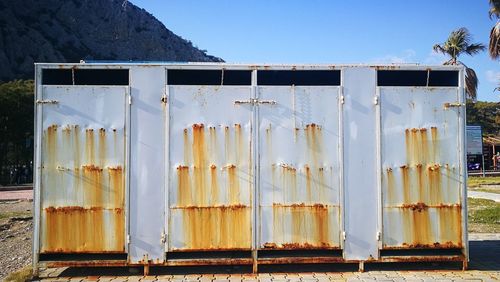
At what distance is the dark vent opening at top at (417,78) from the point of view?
21.5 feet

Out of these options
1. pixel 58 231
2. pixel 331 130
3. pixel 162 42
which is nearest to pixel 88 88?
pixel 58 231

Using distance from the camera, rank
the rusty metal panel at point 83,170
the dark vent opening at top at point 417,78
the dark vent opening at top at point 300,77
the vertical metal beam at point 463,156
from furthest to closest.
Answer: the dark vent opening at top at point 417,78
the dark vent opening at top at point 300,77
the vertical metal beam at point 463,156
the rusty metal panel at point 83,170

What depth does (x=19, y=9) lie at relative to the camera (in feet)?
245

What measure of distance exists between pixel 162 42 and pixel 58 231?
99.6m

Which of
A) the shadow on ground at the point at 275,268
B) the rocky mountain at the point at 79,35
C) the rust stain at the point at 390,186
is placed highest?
the rocky mountain at the point at 79,35

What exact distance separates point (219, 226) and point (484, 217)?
946 centimetres

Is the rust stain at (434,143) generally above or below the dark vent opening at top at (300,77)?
below

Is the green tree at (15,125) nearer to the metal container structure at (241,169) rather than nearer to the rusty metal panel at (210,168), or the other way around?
the metal container structure at (241,169)

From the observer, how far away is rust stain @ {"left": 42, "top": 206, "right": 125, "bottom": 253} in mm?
6062

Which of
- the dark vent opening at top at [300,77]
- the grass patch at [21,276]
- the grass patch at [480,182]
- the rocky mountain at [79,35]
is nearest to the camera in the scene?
the grass patch at [21,276]

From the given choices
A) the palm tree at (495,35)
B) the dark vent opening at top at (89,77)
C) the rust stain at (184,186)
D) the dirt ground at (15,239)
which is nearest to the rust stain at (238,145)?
the rust stain at (184,186)

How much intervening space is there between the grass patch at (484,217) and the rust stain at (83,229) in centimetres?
878

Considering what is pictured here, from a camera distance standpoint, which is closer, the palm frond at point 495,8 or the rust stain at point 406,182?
the rust stain at point 406,182

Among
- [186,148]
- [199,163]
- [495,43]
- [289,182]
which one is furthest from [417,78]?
[495,43]
